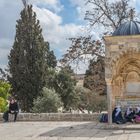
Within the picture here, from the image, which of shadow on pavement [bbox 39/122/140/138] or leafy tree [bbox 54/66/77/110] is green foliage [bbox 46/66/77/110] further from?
shadow on pavement [bbox 39/122/140/138]

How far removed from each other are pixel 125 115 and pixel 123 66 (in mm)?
2307

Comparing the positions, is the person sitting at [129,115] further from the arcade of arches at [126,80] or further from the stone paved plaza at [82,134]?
the stone paved plaza at [82,134]

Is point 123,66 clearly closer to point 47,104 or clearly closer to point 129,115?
point 129,115

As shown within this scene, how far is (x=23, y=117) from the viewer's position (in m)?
20.8

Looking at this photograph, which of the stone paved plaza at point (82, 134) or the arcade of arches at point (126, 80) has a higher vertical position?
the arcade of arches at point (126, 80)

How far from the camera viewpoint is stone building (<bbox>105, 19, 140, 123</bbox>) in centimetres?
1661

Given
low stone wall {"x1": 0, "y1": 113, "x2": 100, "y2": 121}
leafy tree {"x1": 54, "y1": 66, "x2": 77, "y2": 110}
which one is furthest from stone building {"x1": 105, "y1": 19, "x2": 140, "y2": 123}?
leafy tree {"x1": 54, "y1": 66, "x2": 77, "y2": 110}

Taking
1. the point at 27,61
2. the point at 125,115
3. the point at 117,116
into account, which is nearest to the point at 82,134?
the point at 117,116

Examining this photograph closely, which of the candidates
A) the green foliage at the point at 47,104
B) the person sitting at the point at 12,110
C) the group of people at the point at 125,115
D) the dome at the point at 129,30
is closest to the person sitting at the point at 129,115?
the group of people at the point at 125,115

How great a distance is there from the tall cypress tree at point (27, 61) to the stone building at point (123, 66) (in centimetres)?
1698

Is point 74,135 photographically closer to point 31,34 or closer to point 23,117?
point 23,117

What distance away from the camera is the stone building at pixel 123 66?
1661 centimetres

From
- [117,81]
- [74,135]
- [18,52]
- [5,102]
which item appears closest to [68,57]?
[5,102]

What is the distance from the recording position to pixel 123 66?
60.5 feet
